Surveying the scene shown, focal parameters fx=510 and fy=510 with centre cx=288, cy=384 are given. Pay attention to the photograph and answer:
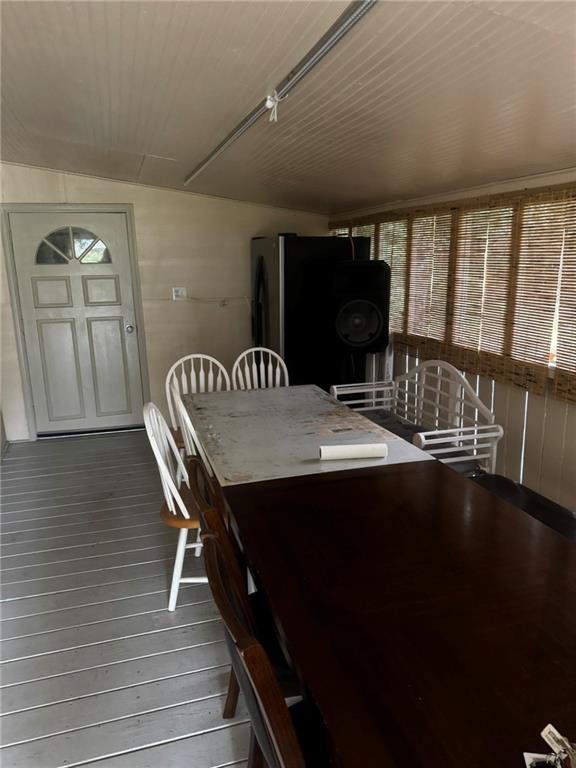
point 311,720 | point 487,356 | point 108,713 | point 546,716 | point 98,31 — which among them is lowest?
point 108,713

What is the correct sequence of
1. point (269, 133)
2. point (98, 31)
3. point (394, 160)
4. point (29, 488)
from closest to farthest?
point (98, 31) < point (269, 133) < point (394, 160) < point (29, 488)

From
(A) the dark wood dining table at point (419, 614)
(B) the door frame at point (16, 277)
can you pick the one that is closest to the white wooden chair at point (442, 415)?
(A) the dark wood dining table at point (419, 614)

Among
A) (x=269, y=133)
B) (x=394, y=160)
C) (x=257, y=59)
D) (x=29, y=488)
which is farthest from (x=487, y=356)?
(x=29, y=488)

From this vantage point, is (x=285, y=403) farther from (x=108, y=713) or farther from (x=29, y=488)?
(x=29, y=488)

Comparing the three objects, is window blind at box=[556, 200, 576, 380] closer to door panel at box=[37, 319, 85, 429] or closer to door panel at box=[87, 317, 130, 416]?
door panel at box=[87, 317, 130, 416]

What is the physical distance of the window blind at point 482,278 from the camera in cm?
287

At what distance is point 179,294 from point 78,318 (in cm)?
91

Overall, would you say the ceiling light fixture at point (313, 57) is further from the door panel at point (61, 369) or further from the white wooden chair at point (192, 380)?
the door panel at point (61, 369)

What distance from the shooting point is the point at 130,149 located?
3.18 metres

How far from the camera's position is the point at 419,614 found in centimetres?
109

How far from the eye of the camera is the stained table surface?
192cm

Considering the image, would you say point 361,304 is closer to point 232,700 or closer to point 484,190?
point 484,190

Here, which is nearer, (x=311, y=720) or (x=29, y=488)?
(x=311, y=720)

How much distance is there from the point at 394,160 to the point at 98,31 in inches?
61.3
